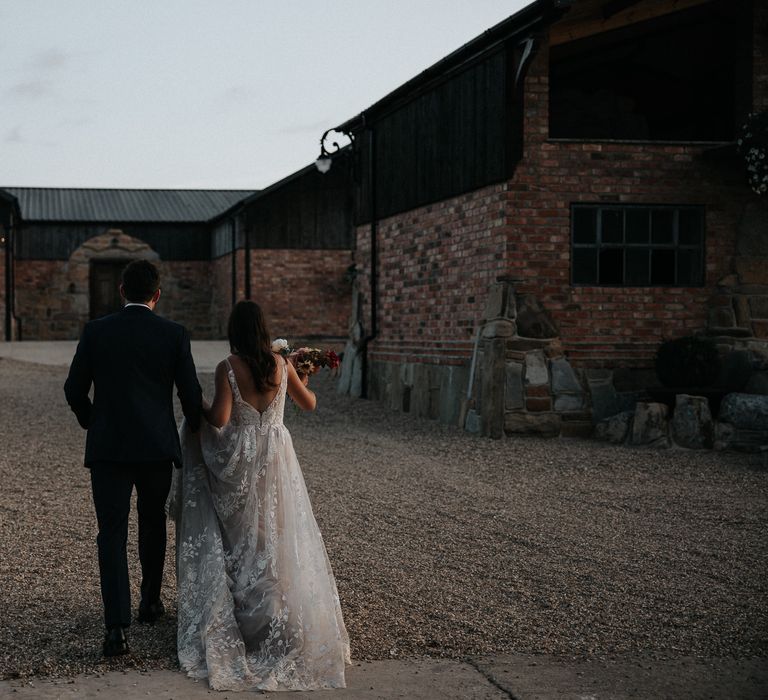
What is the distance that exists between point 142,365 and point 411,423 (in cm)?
984

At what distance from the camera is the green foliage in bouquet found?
1195cm

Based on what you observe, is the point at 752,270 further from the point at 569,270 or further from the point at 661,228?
the point at 569,270

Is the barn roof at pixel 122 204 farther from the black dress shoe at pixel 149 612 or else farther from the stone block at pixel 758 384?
the black dress shoe at pixel 149 612

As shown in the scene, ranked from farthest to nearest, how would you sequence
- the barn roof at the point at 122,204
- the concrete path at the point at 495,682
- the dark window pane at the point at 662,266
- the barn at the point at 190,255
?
the barn roof at the point at 122,204 < the barn at the point at 190,255 < the dark window pane at the point at 662,266 < the concrete path at the point at 495,682

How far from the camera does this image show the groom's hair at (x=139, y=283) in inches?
181

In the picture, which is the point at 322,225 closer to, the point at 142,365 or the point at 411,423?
the point at 411,423

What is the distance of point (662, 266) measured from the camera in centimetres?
1277

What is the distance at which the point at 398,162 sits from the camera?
16094 millimetres

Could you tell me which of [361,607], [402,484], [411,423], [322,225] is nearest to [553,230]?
[411,423]

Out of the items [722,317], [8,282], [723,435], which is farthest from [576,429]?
[8,282]

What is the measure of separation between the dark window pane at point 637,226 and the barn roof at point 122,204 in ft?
74.4

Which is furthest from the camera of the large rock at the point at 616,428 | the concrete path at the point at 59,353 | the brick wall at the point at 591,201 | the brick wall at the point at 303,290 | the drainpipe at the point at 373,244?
the brick wall at the point at 303,290

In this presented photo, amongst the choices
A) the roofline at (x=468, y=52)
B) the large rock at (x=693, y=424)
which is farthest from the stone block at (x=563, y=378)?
the roofline at (x=468, y=52)

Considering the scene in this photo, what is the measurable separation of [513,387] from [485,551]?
5.73 metres
